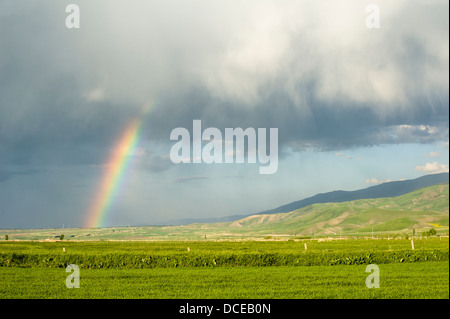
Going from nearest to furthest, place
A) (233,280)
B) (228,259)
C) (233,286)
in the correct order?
(233,286)
(233,280)
(228,259)

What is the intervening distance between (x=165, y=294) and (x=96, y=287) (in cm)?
584

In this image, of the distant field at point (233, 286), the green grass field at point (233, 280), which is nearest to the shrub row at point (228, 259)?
the green grass field at point (233, 280)

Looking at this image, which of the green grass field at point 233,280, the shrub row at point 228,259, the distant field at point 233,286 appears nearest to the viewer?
the distant field at point 233,286

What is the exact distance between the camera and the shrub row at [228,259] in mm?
46031

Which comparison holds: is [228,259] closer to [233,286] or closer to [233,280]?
[233,280]

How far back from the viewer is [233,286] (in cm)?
2811

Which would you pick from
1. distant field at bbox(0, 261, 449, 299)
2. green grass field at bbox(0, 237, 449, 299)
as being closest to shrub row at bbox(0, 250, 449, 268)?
green grass field at bbox(0, 237, 449, 299)

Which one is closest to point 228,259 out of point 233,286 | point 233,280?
point 233,280

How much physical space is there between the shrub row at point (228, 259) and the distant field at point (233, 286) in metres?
10.3

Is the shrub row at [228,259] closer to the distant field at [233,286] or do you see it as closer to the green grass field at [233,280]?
the green grass field at [233,280]

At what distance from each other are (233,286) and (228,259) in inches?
763

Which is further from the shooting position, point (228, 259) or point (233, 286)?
point (228, 259)
